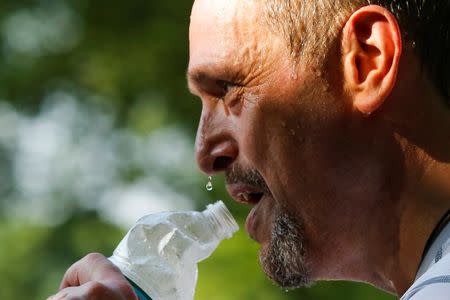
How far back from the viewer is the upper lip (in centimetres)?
131

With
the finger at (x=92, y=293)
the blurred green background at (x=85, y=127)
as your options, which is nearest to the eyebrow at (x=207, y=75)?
the finger at (x=92, y=293)

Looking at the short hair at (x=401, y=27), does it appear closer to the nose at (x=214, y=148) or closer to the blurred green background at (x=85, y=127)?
the nose at (x=214, y=148)

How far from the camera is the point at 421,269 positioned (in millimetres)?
1144

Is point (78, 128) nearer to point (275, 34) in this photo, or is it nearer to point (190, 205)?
point (190, 205)

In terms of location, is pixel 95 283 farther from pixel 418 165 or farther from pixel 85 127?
pixel 85 127

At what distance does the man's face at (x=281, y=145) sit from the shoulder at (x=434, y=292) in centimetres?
25

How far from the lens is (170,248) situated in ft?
4.66

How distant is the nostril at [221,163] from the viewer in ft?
4.36

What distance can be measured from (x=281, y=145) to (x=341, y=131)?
0.09m

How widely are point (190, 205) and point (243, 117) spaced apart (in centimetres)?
287

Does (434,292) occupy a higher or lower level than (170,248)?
higher

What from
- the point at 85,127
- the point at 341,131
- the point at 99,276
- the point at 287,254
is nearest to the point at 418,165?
the point at 341,131

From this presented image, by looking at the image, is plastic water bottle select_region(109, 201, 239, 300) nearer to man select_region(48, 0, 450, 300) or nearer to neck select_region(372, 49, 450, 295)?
man select_region(48, 0, 450, 300)

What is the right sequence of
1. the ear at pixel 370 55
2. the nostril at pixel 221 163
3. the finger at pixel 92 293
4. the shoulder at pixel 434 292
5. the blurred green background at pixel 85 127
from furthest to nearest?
the blurred green background at pixel 85 127
the nostril at pixel 221 163
the ear at pixel 370 55
the finger at pixel 92 293
the shoulder at pixel 434 292
